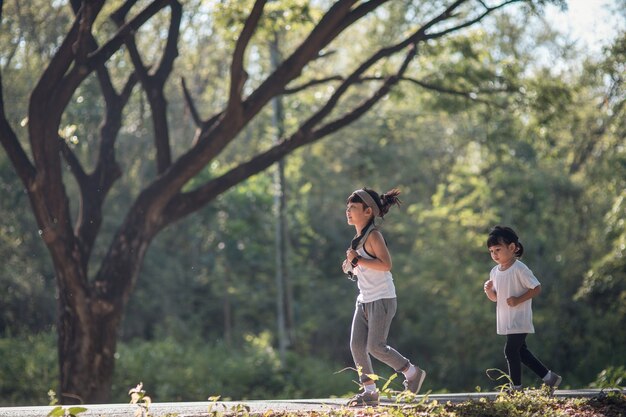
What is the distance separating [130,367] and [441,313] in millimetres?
9856

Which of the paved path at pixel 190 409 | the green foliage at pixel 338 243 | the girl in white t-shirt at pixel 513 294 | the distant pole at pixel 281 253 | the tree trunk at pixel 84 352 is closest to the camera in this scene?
the paved path at pixel 190 409

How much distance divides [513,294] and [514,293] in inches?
0.4

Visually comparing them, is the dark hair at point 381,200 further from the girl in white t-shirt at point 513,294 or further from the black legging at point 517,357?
the black legging at point 517,357

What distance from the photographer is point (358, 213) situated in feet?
26.0

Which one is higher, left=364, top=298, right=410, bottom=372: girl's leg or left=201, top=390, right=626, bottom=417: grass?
left=364, top=298, right=410, bottom=372: girl's leg

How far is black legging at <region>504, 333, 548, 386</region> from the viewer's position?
8320 millimetres

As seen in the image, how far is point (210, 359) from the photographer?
28.1m

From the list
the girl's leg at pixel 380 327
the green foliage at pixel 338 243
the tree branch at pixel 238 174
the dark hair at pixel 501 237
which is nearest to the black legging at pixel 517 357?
the dark hair at pixel 501 237

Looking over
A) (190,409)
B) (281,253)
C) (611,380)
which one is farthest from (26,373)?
(611,380)

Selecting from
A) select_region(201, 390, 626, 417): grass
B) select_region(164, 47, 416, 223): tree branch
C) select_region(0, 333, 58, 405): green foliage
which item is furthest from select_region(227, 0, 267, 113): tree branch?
select_region(0, 333, 58, 405): green foliage

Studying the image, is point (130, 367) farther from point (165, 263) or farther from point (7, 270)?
point (165, 263)

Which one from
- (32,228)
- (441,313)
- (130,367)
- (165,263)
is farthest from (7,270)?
(441,313)

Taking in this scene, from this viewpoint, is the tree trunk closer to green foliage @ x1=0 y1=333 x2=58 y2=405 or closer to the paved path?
the paved path

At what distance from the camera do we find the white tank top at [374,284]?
793 cm
